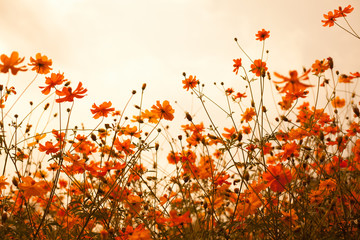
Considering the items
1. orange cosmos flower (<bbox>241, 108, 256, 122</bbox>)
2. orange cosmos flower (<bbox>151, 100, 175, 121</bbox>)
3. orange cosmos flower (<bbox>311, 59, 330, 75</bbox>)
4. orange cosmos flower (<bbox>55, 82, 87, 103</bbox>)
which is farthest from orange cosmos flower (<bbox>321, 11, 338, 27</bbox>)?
orange cosmos flower (<bbox>55, 82, 87, 103</bbox>)

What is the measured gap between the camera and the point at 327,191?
4.74 ft

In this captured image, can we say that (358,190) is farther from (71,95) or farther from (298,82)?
(71,95)

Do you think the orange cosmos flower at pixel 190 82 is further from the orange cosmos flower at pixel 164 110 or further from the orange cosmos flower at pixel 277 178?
the orange cosmos flower at pixel 277 178

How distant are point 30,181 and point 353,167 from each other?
187 centimetres

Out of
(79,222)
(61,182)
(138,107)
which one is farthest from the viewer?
(61,182)

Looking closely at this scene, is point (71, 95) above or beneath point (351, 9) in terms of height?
beneath

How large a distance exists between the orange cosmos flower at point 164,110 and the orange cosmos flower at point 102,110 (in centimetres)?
26

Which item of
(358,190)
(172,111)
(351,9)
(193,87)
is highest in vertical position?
(351,9)

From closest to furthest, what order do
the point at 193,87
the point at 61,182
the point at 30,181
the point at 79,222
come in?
the point at 30,181, the point at 79,222, the point at 193,87, the point at 61,182

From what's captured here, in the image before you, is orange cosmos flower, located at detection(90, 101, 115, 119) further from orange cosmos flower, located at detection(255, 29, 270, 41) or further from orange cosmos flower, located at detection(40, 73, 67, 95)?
orange cosmos flower, located at detection(255, 29, 270, 41)

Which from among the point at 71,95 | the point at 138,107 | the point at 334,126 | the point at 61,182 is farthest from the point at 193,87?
the point at 61,182

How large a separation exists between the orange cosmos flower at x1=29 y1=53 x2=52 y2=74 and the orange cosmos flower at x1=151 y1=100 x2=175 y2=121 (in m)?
0.62

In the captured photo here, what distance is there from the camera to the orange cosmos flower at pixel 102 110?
1504 millimetres

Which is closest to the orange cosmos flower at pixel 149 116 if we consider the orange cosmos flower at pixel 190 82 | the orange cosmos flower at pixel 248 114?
the orange cosmos flower at pixel 190 82
